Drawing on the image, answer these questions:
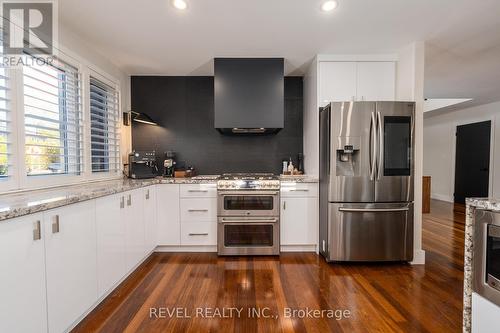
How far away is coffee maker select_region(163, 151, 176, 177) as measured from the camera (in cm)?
309

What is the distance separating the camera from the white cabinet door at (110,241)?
1.72 m

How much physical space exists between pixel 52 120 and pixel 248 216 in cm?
204

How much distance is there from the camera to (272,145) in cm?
333

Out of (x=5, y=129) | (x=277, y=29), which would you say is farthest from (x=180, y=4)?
(x=5, y=129)

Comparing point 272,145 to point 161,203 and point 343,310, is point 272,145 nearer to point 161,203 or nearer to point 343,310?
point 161,203

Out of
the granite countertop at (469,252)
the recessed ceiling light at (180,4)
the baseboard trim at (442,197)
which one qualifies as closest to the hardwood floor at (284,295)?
the granite countertop at (469,252)

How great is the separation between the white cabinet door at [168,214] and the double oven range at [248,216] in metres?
0.54

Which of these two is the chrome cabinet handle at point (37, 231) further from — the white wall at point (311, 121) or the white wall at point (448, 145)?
the white wall at point (448, 145)

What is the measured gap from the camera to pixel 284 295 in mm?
1894

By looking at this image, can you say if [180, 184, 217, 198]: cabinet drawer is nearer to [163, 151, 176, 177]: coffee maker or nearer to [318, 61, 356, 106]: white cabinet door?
[163, 151, 176, 177]: coffee maker

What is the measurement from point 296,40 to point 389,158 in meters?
1.58

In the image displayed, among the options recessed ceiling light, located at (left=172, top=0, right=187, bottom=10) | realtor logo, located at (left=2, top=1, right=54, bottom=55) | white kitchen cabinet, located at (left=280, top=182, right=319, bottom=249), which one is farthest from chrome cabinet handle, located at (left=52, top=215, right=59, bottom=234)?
white kitchen cabinet, located at (left=280, top=182, right=319, bottom=249)

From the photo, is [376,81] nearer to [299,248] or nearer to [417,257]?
[417,257]

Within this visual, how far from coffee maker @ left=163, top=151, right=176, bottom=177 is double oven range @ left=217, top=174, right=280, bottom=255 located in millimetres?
889
